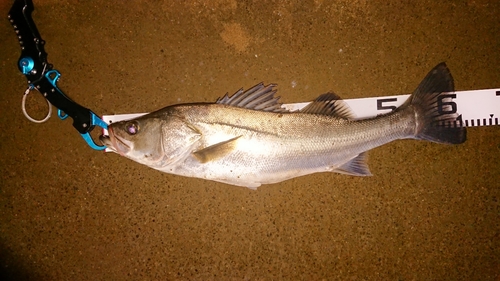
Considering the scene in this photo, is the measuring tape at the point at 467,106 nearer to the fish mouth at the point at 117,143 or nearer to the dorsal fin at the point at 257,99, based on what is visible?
the dorsal fin at the point at 257,99

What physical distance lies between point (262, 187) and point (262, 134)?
59 centimetres

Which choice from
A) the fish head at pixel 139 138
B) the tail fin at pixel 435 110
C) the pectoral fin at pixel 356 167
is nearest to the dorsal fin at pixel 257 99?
the fish head at pixel 139 138

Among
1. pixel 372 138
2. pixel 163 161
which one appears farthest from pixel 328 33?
pixel 163 161

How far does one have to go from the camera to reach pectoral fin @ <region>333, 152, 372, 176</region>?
7.47ft

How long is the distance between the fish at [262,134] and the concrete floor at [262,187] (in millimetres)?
296

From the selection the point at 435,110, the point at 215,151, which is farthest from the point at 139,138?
the point at 435,110

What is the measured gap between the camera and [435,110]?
223 centimetres

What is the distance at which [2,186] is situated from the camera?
2.52m

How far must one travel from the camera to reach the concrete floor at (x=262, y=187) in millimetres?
2477

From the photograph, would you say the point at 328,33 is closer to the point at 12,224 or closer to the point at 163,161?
the point at 163,161

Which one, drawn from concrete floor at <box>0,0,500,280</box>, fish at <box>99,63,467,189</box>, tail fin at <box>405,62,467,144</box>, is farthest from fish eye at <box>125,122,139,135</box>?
tail fin at <box>405,62,467,144</box>

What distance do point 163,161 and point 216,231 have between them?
2.64ft

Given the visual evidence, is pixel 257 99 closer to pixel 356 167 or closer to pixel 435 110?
Answer: pixel 356 167

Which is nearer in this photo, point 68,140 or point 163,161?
point 163,161
